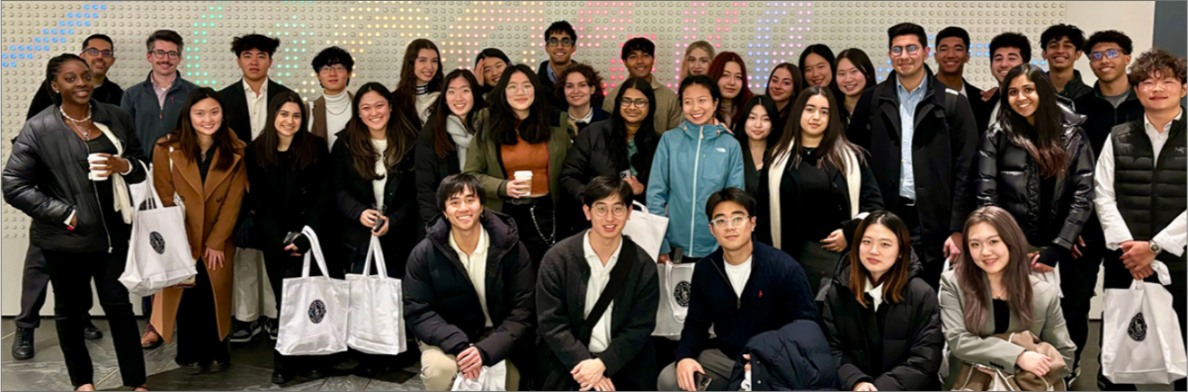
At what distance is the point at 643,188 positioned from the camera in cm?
496

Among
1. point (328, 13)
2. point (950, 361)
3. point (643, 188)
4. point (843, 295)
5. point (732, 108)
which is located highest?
point (328, 13)

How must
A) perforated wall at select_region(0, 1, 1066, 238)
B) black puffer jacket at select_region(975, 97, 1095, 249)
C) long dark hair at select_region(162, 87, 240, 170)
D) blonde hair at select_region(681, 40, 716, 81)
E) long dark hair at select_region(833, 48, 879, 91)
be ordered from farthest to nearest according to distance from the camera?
1. perforated wall at select_region(0, 1, 1066, 238)
2. blonde hair at select_region(681, 40, 716, 81)
3. long dark hair at select_region(833, 48, 879, 91)
4. long dark hair at select_region(162, 87, 240, 170)
5. black puffer jacket at select_region(975, 97, 1095, 249)

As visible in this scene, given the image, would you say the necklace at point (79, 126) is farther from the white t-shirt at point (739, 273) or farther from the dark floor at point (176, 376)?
the white t-shirt at point (739, 273)

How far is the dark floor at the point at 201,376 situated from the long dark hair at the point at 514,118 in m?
1.31

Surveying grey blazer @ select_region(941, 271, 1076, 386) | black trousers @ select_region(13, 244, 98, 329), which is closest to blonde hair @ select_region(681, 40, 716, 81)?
grey blazer @ select_region(941, 271, 1076, 386)

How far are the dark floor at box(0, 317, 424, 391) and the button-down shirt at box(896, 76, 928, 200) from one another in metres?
2.54

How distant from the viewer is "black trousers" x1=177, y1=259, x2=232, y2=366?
523 centimetres

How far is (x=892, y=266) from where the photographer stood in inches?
160

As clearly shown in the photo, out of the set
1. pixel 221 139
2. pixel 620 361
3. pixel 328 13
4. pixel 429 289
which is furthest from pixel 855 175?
pixel 328 13

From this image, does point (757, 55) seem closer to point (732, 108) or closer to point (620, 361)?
point (732, 108)

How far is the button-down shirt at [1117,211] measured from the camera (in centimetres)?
436

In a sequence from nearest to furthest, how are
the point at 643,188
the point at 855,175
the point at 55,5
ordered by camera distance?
1. the point at 855,175
2. the point at 643,188
3. the point at 55,5

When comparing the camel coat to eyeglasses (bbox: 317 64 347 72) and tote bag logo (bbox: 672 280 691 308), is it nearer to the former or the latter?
eyeglasses (bbox: 317 64 347 72)

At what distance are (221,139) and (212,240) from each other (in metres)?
0.52
